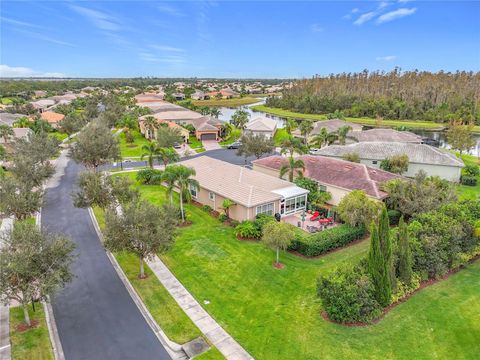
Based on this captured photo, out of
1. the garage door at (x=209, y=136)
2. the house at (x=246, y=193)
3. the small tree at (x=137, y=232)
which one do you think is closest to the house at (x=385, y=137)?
the garage door at (x=209, y=136)

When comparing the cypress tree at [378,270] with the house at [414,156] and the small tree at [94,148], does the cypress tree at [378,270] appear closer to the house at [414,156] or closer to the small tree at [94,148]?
the house at [414,156]

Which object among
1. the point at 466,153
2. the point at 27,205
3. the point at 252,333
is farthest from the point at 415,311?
the point at 466,153

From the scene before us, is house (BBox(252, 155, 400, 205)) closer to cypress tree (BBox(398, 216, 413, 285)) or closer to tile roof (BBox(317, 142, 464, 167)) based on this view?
tile roof (BBox(317, 142, 464, 167))

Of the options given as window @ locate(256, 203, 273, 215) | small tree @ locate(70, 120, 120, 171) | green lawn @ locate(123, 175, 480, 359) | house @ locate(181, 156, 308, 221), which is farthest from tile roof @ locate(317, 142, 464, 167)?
small tree @ locate(70, 120, 120, 171)

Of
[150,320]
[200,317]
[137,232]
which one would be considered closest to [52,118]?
[137,232]

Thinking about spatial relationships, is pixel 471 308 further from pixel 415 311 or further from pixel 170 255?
pixel 170 255

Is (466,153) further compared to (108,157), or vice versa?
(466,153)

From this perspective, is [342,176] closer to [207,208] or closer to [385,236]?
[207,208]
